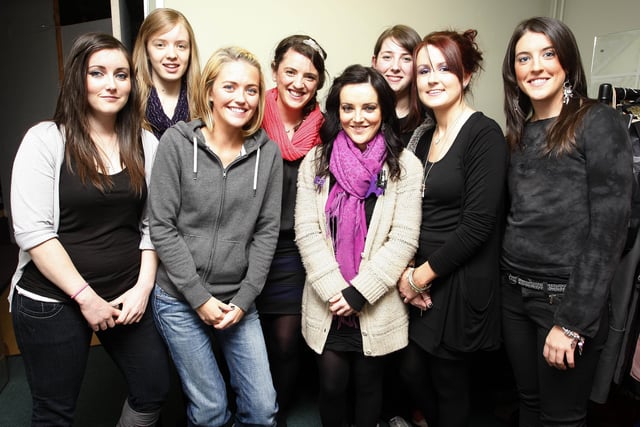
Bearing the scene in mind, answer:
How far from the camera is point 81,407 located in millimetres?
2156

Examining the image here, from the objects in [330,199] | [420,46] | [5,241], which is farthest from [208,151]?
[5,241]

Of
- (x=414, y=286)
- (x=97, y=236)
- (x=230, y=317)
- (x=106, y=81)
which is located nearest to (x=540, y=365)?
(x=414, y=286)

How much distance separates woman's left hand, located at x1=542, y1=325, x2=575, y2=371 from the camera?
130 centimetres

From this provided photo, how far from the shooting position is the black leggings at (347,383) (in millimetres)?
1592

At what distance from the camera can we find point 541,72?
141 cm

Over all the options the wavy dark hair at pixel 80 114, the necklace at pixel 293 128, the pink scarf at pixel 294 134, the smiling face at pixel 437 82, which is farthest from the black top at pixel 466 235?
the wavy dark hair at pixel 80 114

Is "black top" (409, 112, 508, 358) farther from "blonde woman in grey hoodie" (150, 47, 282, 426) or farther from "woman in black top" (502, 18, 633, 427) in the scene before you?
"blonde woman in grey hoodie" (150, 47, 282, 426)

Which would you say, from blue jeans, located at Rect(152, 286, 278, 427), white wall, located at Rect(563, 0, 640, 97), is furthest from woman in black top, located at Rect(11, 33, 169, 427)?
white wall, located at Rect(563, 0, 640, 97)

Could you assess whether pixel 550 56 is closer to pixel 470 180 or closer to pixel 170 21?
pixel 470 180

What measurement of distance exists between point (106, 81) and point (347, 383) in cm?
135

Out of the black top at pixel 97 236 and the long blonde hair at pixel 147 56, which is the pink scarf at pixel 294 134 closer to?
the long blonde hair at pixel 147 56

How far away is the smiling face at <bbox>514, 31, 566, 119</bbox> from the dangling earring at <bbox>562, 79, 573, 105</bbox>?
12mm

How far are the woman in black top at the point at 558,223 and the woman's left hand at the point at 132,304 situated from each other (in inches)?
48.9

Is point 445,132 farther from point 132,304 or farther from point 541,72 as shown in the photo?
point 132,304
